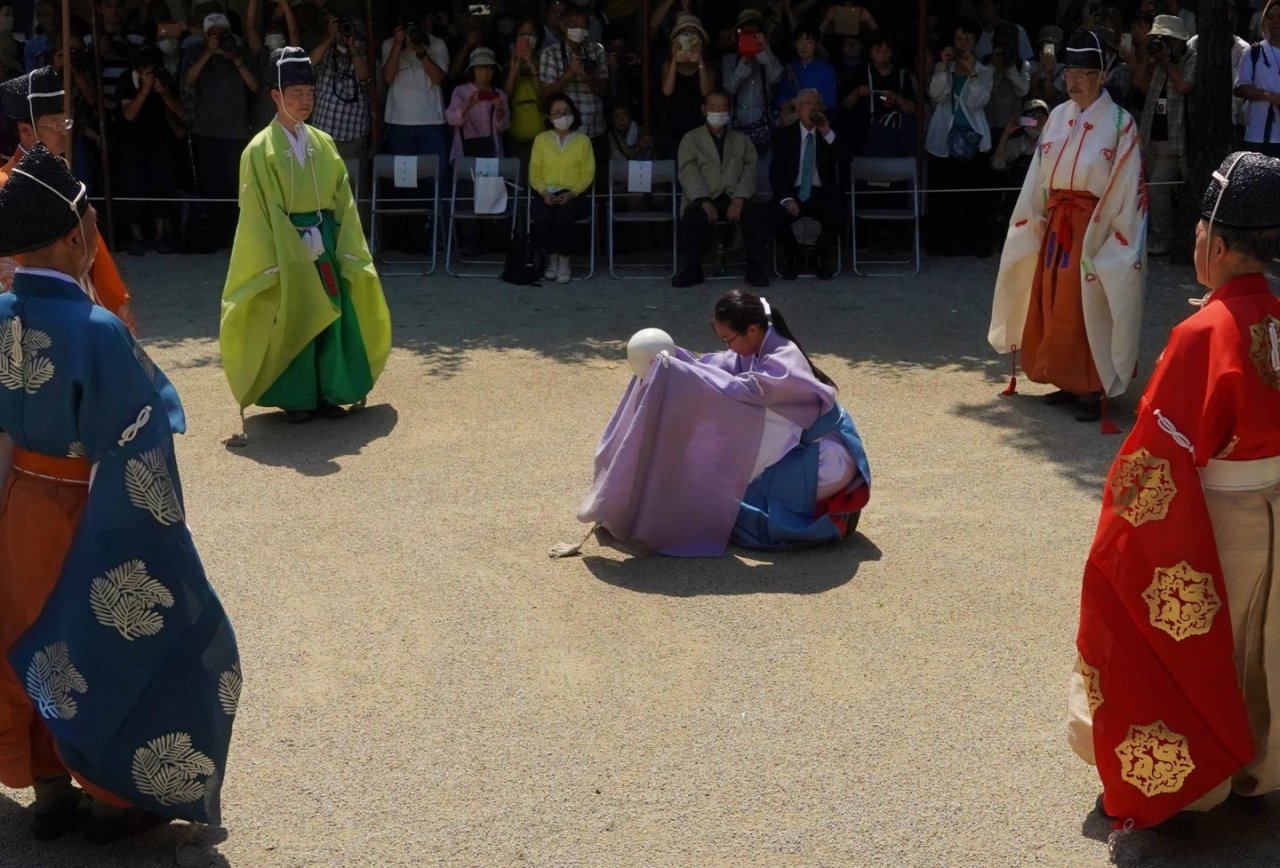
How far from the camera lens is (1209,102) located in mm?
11469

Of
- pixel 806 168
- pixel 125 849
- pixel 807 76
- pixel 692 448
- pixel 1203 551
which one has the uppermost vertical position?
pixel 807 76

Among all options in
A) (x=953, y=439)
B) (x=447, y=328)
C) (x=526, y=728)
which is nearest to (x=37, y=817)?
(x=526, y=728)

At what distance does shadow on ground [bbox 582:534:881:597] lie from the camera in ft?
19.1

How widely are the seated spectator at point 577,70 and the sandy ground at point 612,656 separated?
12.2 ft

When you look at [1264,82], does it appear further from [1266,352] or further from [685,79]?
[1266,352]

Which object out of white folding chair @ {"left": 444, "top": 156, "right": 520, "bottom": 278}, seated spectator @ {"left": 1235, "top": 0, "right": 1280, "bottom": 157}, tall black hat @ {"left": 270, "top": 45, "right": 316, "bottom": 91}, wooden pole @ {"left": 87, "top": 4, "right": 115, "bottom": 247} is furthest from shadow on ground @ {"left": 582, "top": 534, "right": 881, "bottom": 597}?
wooden pole @ {"left": 87, "top": 4, "right": 115, "bottom": 247}

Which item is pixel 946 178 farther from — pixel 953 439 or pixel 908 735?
pixel 908 735

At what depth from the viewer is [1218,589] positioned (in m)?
3.83

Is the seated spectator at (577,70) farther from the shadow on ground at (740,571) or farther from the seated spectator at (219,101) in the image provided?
the shadow on ground at (740,571)

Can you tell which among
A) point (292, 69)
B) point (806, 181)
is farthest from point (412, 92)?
point (292, 69)

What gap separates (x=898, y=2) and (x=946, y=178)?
1.53 m

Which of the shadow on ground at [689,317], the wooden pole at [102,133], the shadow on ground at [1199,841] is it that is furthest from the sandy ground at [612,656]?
the wooden pole at [102,133]

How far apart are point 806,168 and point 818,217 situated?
0.35m

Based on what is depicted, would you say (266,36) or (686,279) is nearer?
(686,279)
